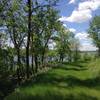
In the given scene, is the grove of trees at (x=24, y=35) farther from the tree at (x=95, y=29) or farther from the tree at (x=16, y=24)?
the tree at (x=95, y=29)

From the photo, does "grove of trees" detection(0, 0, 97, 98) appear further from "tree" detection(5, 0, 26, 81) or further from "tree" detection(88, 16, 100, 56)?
"tree" detection(88, 16, 100, 56)

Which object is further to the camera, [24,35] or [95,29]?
[95,29]

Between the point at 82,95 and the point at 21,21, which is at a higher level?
the point at 21,21

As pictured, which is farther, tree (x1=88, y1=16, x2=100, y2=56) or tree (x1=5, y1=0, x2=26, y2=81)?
tree (x1=88, y1=16, x2=100, y2=56)

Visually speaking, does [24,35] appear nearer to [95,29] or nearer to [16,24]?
[16,24]

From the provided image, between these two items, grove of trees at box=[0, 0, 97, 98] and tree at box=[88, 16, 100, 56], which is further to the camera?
tree at box=[88, 16, 100, 56]

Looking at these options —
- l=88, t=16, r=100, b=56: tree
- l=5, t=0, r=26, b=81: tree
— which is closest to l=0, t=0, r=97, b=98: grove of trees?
l=5, t=0, r=26, b=81: tree

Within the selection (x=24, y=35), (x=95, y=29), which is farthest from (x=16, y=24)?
(x=95, y=29)

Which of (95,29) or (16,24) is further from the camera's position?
(95,29)

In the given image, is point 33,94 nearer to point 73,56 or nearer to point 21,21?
point 21,21

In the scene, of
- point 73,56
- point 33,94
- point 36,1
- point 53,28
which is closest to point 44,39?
point 53,28

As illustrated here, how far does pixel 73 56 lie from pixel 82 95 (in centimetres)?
13760

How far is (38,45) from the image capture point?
2539 inches

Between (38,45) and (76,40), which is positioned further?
(76,40)
